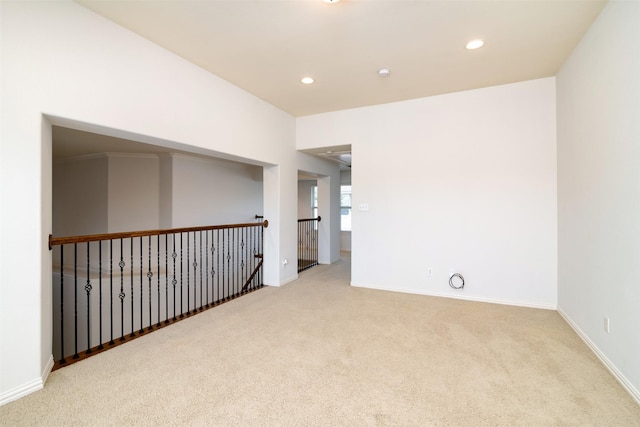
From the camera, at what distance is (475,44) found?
2.67 m

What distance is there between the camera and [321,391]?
6.22ft

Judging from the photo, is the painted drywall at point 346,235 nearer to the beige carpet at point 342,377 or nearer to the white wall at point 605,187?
the beige carpet at point 342,377

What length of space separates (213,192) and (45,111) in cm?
460

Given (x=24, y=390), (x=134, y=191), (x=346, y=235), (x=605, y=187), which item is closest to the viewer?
(x=24, y=390)

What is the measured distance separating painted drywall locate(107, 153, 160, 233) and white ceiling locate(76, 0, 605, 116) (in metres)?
3.50

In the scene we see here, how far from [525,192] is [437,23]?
2.37m

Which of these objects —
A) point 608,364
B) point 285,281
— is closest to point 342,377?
point 608,364

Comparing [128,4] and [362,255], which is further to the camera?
[362,255]

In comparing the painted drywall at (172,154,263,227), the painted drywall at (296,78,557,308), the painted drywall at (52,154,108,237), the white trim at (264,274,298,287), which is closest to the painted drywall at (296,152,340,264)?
the white trim at (264,274,298,287)

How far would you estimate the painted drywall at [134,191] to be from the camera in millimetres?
5754

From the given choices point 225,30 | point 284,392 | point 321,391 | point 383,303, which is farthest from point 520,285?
point 225,30

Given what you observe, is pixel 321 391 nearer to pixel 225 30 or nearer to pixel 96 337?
pixel 225 30

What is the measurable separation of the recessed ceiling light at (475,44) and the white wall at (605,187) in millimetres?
833

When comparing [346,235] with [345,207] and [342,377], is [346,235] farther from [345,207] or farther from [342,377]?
[342,377]
